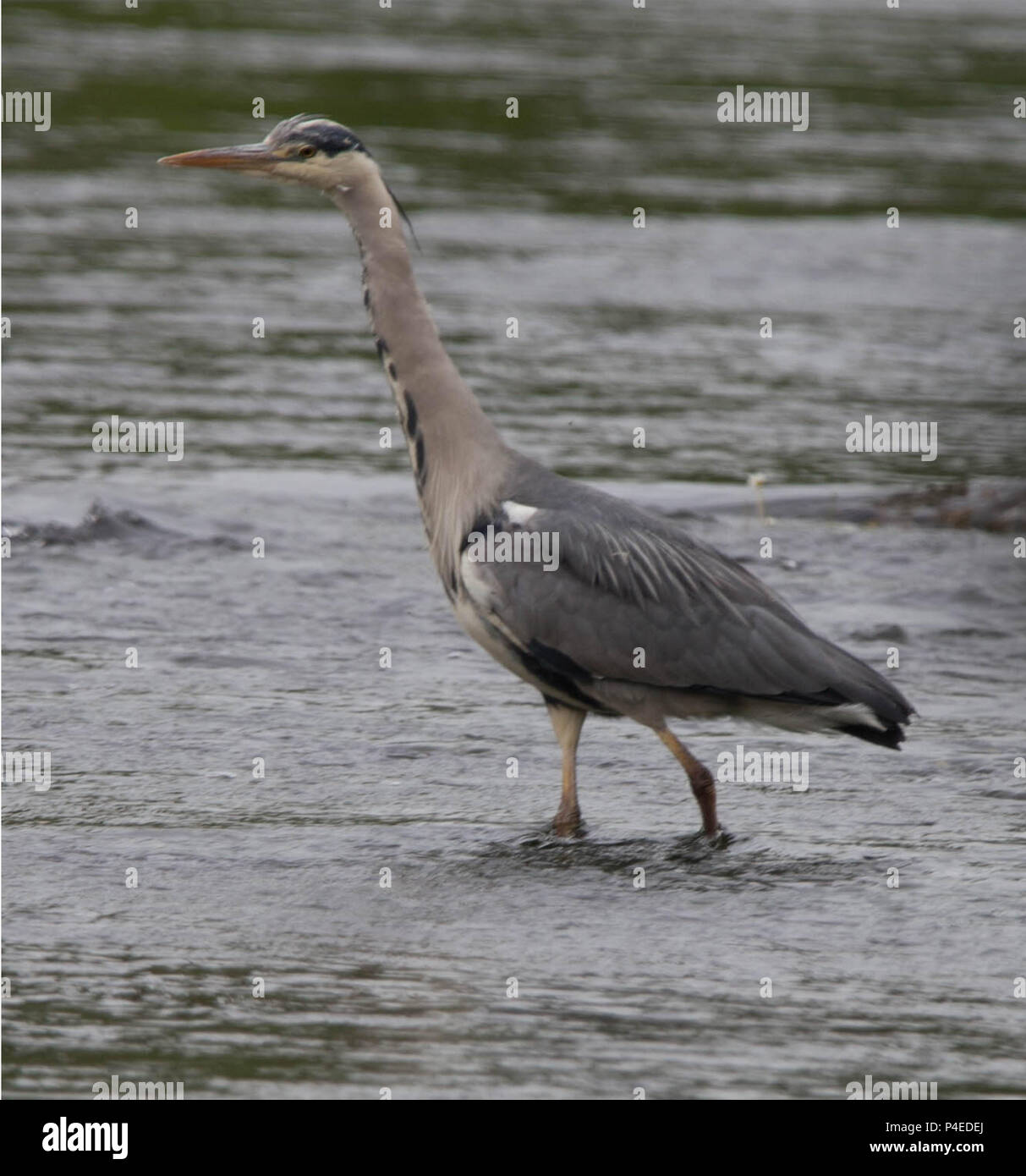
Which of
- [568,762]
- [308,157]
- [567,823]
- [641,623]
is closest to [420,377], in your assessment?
[308,157]

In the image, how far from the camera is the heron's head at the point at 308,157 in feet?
26.2

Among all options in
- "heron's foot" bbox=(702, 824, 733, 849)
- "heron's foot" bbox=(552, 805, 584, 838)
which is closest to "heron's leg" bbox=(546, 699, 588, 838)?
"heron's foot" bbox=(552, 805, 584, 838)

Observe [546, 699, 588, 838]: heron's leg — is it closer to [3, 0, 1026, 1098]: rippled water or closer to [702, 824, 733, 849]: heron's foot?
[3, 0, 1026, 1098]: rippled water

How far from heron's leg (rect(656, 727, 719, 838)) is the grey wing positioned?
208 mm

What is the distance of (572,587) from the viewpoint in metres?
7.61

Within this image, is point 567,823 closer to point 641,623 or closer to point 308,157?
point 641,623

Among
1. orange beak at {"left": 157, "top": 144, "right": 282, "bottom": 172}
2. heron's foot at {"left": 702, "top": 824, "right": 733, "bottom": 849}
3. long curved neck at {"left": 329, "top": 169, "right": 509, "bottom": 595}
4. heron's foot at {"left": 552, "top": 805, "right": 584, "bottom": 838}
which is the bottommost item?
heron's foot at {"left": 702, "top": 824, "right": 733, "bottom": 849}

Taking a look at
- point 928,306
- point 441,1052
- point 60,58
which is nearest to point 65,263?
point 928,306

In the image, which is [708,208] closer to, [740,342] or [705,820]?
[740,342]

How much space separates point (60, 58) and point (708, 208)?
29.7ft

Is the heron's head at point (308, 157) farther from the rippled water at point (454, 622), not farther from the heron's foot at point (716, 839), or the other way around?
the heron's foot at point (716, 839)

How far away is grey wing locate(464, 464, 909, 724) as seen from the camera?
296 inches

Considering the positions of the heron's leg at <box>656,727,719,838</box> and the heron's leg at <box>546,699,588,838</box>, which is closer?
the heron's leg at <box>656,727,719,838</box>

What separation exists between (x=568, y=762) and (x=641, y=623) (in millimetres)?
548
